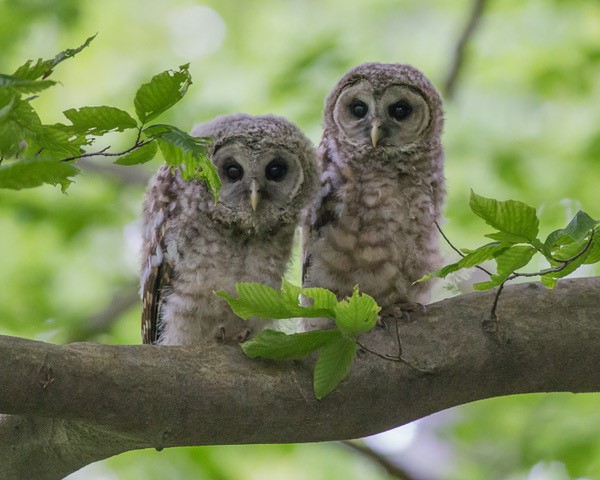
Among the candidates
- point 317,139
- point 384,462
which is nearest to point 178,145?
point 384,462

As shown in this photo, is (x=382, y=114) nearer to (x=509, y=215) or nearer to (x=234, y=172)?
(x=234, y=172)

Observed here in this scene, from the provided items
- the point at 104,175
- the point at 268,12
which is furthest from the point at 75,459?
the point at 268,12

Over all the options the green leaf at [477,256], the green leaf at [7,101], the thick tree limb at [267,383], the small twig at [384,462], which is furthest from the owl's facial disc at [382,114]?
the green leaf at [7,101]

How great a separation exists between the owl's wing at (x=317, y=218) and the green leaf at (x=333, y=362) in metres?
1.44

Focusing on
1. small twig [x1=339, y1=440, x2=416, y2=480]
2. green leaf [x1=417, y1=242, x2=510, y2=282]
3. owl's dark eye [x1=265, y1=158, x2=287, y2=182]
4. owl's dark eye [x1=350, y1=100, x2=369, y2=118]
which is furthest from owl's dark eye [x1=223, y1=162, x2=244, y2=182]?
green leaf [x1=417, y1=242, x2=510, y2=282]

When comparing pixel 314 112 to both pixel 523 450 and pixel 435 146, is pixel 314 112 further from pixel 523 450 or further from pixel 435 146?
pixel 523 450

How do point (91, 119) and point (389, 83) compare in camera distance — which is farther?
point (389, 83)

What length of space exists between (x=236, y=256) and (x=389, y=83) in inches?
43.9

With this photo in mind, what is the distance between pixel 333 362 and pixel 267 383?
1.05 ft

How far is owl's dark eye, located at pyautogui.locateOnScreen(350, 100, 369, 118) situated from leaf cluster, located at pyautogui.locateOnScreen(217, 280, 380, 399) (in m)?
1.83

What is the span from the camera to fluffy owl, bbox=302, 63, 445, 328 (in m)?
3.85

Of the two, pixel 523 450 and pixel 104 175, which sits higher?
pixel 104 175

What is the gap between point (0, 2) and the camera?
6555 mm

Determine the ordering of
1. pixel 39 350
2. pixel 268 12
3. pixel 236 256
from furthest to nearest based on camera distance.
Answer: pixel 268 12
pixel 236 256
pixel 39 350
